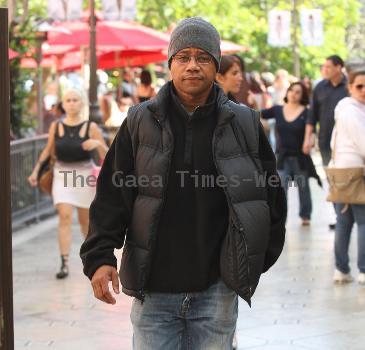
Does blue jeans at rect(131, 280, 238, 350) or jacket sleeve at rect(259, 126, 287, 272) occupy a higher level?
jacket sleeve at rect(259, 126, 287, 272)

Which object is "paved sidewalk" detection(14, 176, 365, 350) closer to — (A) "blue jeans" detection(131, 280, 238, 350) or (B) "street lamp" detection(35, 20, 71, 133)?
(A) "blue jeans" detection(131, 280, 238, 350)

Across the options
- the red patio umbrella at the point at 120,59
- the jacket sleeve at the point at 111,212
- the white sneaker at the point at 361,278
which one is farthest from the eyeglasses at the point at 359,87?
the red patio umbrella at the point at 120,59

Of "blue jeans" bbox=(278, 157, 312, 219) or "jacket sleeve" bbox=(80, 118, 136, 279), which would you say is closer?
"jacket sleeve" bbox=(80, 118, 136, 279)

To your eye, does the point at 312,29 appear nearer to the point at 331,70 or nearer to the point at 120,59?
the point at 120,59

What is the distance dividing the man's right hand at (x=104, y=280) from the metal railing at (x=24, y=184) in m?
9.77

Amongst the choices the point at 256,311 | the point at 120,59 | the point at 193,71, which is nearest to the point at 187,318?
Answer: the point at 193,71

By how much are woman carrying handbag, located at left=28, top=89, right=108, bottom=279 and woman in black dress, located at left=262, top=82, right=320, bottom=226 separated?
3.90 metres

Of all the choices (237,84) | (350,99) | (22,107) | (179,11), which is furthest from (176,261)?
(179,11)

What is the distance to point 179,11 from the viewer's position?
37.6m

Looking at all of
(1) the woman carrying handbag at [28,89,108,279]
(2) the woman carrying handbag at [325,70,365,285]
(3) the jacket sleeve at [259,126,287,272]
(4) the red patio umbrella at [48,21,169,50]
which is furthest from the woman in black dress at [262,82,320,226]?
(3) the jacket sleeve at [259,126,287,272]

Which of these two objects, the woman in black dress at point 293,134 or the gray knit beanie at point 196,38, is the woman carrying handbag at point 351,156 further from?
the gray knit beanie at point 196,38

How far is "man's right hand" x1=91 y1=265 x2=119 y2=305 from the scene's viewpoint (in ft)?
14.9

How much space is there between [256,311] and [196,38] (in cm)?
466

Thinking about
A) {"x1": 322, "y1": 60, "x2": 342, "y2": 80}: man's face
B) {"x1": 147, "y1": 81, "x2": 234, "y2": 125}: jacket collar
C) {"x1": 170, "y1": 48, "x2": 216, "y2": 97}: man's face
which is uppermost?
{"x1": 170, "y1": 48, "x2": 216, "y2": 97}: man's face
